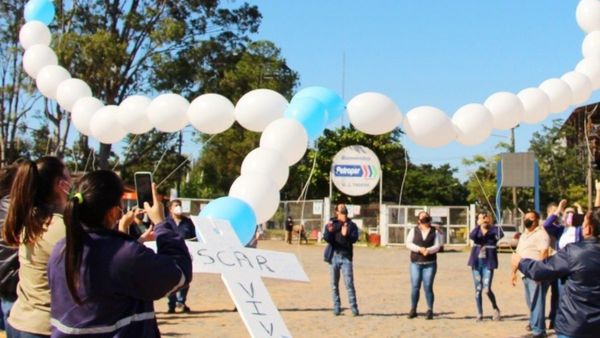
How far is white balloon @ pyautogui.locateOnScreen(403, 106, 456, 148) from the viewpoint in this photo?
5535 millimetres

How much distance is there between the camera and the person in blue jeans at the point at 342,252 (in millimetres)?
→ 9820

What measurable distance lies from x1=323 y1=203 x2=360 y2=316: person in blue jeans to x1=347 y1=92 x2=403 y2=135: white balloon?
14.5 ft

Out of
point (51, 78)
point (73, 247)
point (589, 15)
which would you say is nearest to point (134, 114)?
point (51, 78)

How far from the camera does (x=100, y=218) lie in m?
2.58

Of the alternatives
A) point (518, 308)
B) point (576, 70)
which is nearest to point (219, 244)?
point (576, 70)

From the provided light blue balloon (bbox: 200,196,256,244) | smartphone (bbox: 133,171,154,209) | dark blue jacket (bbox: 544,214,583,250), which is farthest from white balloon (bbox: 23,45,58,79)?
dark blue jacket (bbox: 544,214,583,250)

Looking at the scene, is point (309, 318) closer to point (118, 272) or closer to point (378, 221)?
point (118, 272)

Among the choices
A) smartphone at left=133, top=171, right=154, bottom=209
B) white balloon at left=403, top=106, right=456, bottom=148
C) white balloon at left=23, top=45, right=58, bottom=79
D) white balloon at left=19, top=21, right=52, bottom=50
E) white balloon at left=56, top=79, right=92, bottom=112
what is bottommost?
smartphone at left=133, top=171, right=154, bottom=209

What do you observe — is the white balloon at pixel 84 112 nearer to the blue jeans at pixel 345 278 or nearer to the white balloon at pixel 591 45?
the blue jeans at pixel 345 278

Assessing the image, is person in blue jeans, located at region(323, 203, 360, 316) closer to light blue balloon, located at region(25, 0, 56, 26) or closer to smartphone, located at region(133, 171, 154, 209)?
light blue balloon, located at region(25, 0, 56, 26)

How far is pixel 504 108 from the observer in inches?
230

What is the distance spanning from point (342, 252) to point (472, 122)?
455cm

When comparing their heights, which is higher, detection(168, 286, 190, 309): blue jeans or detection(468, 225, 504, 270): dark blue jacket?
detection(468, 225, 504, 270): dark blue jacket

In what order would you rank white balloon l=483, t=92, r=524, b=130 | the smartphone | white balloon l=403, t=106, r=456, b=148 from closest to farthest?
the smartphone
white balloon l=403, t=106, r=456, b=148
white balloon l=483, t=92, r=524, b=130
